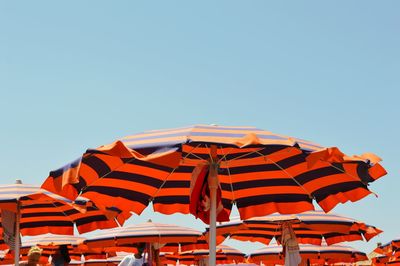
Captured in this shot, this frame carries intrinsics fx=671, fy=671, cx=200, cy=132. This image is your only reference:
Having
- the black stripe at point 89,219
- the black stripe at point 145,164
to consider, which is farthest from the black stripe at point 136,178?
the black stripe at point 89,219

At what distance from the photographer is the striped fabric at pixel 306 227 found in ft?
37.9

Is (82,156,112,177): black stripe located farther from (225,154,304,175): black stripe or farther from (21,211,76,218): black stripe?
(21,211,76,218): black stripe

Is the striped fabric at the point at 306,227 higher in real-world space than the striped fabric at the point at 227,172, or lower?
higher

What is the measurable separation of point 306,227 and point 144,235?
3.32 m

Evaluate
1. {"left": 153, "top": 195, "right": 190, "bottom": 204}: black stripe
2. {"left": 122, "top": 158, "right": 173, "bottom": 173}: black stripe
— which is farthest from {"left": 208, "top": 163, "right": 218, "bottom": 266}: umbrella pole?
{"left": 153, "top": 195, "right": 190, "bottom": 204}: black stripe

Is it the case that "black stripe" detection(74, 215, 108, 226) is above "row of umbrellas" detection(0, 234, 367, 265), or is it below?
below

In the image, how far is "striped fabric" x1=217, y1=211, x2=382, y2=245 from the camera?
11.5 meters

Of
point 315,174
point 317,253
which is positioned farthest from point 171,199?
point 317,253

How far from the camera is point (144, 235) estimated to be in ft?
40.5

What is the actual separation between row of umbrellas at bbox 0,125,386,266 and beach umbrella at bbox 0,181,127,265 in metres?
0.23

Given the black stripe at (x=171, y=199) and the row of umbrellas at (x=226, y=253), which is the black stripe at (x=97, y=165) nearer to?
the black stripe at (x=171, y=199)

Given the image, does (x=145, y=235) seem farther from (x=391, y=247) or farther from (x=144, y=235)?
(x=391, y=247)

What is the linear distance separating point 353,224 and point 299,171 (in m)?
4.64

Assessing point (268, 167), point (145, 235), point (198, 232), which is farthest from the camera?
point (198, 232)
